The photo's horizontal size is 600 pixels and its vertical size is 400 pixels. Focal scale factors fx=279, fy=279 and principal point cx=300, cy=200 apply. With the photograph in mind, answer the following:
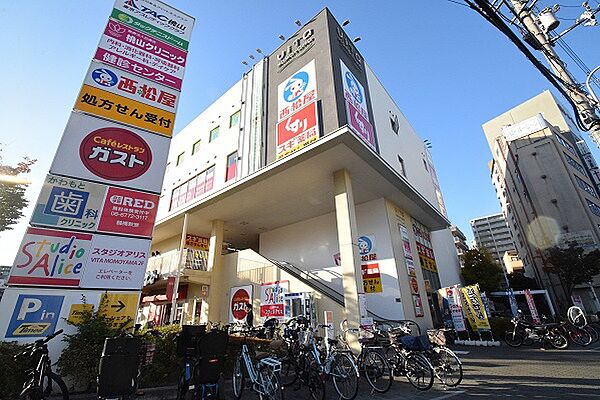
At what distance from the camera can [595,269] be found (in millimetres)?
22891

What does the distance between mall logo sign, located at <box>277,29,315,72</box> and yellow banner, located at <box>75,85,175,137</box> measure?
24.0ft

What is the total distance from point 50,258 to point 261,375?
4737 mm

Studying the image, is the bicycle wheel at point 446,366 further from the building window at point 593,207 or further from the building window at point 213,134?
the building window at point 593,207

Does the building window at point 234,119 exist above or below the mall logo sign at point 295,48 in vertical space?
below

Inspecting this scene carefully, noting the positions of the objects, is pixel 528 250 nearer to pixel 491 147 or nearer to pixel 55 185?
pixel 491 147

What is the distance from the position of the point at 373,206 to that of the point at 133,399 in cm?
1253

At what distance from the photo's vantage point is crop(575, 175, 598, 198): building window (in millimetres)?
30748

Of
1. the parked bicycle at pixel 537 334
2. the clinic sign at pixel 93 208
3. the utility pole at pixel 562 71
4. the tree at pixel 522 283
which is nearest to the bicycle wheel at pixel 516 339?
the parked bicycle at pixel 537 334

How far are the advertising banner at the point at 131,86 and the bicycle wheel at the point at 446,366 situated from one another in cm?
916

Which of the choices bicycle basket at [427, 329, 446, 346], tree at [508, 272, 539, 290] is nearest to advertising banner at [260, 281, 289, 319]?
bicycle basket at [427, 329, 446, 346]

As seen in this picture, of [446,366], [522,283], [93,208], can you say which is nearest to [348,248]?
[446,366]

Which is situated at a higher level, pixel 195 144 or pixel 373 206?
pixel 195 144

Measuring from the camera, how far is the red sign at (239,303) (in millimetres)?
14328

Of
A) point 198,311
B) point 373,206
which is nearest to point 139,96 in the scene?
point 373,206
